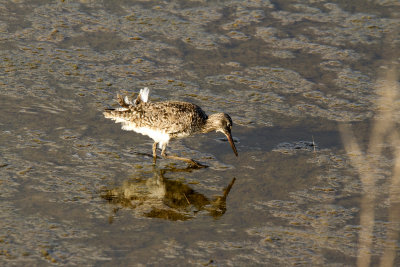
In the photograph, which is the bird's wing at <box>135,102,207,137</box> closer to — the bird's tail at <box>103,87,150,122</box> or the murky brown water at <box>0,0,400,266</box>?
the bird's tail at <box>103,87,150,122</box>

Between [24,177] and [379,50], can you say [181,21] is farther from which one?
[24,177]

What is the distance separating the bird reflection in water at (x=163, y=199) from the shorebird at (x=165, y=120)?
0.71 m

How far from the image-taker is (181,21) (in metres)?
13.6

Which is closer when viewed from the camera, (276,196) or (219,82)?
(276,196)

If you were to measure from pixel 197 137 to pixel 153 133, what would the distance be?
0.99 m

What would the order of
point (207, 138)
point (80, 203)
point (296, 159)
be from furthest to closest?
point (207, 138) → point (296, 159) → point (80, 203)

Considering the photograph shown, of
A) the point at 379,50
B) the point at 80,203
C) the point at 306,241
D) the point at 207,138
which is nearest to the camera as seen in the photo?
the point at 306,241

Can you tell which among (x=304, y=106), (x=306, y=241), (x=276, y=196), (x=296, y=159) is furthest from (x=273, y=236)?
(x=304, y=106)

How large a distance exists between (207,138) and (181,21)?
3695 millimetres

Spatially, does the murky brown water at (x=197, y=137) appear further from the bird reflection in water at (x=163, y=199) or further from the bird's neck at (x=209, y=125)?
the bird's neck at (x=209, y=125)

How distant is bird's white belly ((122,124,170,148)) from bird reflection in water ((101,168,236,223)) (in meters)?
0.73

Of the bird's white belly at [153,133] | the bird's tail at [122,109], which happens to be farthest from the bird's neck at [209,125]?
the bird's tail at [122,109]

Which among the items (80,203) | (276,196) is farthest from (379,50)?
(80,203)

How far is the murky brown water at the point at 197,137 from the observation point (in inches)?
311
